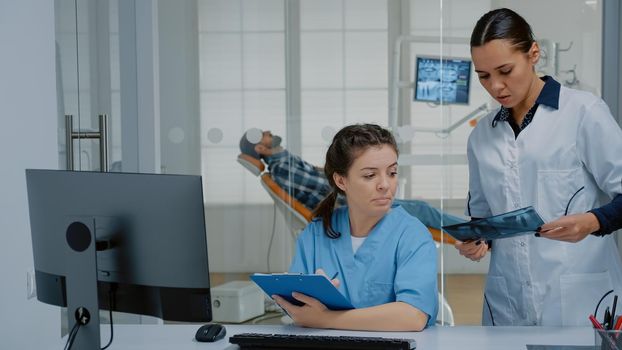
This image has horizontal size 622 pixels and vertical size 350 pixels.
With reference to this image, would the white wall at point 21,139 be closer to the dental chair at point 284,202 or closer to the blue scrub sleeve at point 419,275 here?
the blue scrub sleeve at point 419,275

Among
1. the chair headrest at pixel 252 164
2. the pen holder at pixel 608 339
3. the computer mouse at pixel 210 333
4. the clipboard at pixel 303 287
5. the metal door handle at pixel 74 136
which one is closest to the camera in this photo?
the pen holder at pixel 608 339

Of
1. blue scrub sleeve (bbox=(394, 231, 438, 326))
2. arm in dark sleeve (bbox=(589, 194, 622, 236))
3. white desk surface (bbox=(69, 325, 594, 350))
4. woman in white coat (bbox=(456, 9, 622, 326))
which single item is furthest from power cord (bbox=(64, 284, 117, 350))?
arm in dark sleeve (bbox=(589, 194, 622, 236))

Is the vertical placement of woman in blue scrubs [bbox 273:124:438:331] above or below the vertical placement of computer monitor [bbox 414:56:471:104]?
below

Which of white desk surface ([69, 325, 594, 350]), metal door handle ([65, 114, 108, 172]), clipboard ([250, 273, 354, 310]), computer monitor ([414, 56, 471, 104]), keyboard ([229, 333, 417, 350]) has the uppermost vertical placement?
computer monitor ([414, 56, 471, 104])

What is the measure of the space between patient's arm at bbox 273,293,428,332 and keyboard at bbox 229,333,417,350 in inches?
4.9

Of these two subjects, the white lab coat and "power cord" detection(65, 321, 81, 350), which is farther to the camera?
the white lab coat

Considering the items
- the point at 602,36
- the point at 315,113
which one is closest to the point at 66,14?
the point at 315,113

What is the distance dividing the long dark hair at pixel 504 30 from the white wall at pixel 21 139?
3.92 ft

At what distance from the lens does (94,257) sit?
1.60m

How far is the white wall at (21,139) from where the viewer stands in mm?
2051

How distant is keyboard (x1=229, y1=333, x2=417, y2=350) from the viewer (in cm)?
164

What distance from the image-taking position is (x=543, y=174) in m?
2.03

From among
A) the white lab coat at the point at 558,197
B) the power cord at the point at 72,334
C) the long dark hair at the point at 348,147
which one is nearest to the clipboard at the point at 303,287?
the long dark hair at the point at 348,147

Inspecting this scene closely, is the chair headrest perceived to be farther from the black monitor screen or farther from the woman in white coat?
the black monitor screen
